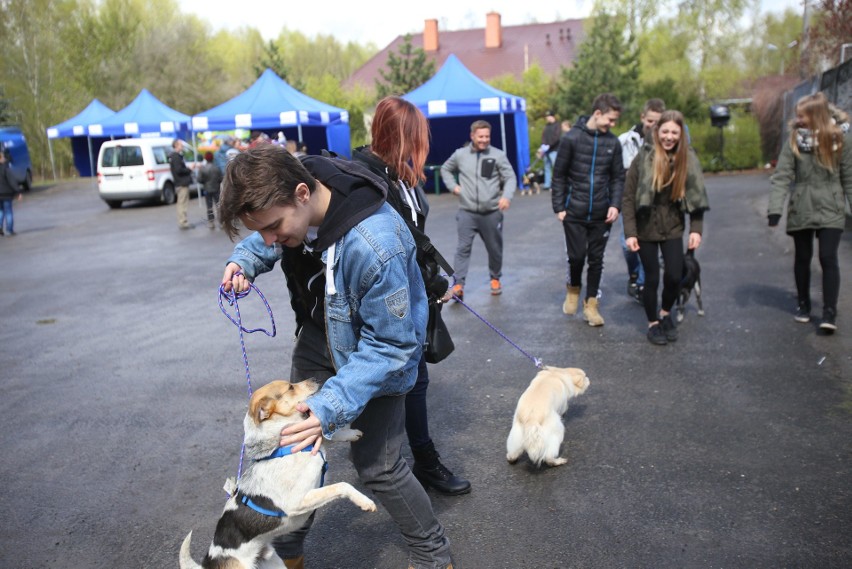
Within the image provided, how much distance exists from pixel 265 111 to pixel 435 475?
63.8 feet

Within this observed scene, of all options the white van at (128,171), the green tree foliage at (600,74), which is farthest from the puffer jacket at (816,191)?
the green tree foliage at (600,74)

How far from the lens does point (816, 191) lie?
5.98 m

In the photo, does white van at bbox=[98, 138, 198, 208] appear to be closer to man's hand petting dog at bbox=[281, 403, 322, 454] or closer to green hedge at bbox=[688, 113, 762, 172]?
green hedge at bbox=[688, 113, 762, 172]

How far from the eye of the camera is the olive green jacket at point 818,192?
5961mm

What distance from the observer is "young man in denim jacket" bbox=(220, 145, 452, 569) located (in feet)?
7.52

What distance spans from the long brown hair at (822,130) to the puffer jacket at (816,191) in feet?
0.18

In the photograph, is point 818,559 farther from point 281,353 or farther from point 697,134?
point 697,134

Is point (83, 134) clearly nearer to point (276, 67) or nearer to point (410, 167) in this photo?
point (276, 67)

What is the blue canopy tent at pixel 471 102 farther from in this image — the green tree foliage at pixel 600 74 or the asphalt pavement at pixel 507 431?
the asphalt pavement at pixel 507 431

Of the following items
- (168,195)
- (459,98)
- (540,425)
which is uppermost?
(459,98)

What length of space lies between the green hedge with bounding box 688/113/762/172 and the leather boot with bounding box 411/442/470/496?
22042mm

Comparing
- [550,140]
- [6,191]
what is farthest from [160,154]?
[550,140]

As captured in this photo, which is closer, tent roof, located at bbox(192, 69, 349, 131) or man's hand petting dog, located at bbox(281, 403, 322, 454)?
man's hand petting dog, located at bbox(281, 403, 322, 454)

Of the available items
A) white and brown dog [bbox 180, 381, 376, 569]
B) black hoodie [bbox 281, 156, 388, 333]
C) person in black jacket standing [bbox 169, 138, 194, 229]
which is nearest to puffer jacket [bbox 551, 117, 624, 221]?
black hoodie [bbox 281, 156, 388, 333]
